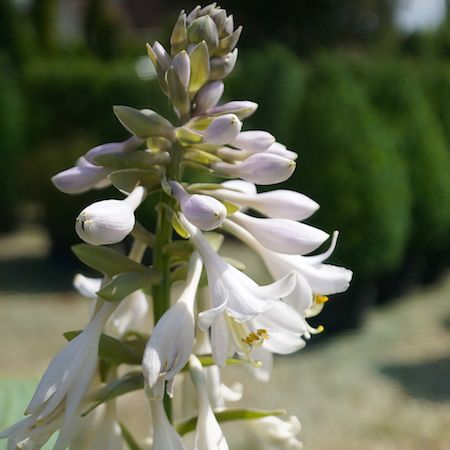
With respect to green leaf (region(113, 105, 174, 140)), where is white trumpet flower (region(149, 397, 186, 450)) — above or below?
below

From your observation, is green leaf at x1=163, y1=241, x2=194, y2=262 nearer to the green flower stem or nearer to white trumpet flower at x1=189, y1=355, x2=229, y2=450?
the green flower stem

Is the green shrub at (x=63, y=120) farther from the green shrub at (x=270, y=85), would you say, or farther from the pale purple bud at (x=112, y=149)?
the pale purple bud at (x=112, y=149)

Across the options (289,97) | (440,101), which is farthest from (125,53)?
(440,101)

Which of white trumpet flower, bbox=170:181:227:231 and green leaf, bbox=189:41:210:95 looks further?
green leaf, bbox=189:41:210:95

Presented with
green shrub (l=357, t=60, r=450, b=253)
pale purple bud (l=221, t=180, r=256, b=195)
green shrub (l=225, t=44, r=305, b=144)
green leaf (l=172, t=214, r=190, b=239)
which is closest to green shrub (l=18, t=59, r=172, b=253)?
green shrub (l=225, t=44, r=305, b=144)

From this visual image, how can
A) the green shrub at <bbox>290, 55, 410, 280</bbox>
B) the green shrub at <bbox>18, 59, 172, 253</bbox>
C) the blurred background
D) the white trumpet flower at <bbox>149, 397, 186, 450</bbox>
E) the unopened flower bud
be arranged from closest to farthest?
the white trumpet flower at <bbox>149, 397, 186, 450</bbox> → the unopened flower bud → the blurred background → the green shrub at <bbox>290, 55, 410, 280</bbox> → the green shrub at <bbox>18, 59, 172, 253</bbox>

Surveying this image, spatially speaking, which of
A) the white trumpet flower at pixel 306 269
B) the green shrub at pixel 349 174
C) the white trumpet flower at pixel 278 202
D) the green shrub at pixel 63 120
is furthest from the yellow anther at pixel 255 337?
the green shrub at pixel 63 120
